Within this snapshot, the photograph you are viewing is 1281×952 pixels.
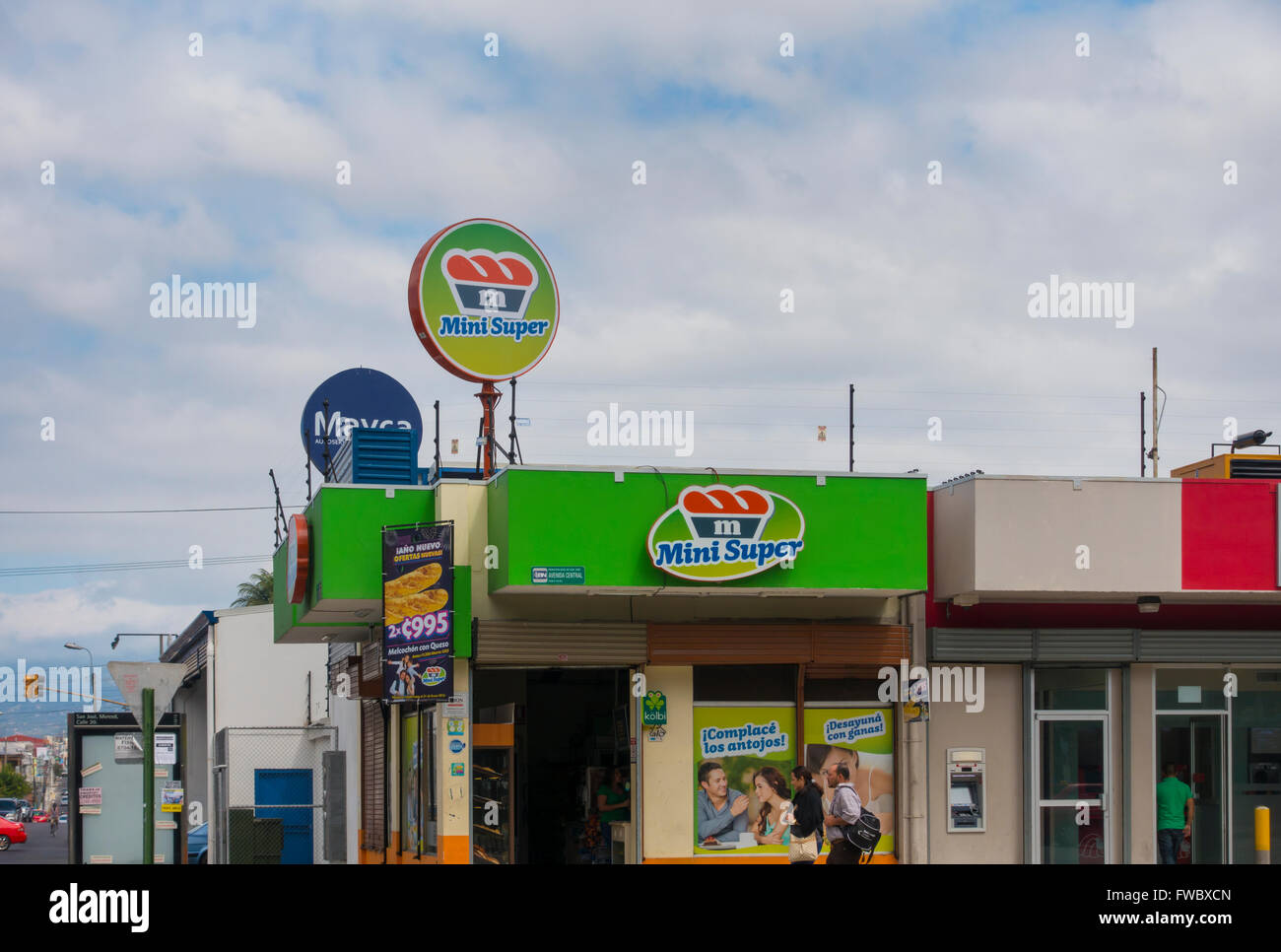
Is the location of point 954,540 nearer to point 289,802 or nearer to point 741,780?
point 741,780

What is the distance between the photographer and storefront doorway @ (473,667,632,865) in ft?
60.8

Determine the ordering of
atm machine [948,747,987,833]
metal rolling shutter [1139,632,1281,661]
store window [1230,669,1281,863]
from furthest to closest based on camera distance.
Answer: store window [1230,669,1281,863], metal rolling shutter [1139,632,1281,661], atm machine [948,747,987,833]

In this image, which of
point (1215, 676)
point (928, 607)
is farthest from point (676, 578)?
point (1215, 676)

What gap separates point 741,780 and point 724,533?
129 inches

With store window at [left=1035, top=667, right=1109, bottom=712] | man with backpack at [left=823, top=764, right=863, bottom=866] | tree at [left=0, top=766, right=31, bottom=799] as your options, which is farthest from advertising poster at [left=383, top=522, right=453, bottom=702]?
tree at [left=0, top=766, right=31, bottom=799]

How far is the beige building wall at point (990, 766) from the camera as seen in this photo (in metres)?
18.6

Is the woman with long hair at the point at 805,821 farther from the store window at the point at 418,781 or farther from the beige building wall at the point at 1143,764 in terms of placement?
the beige building wall at the point at 1143,764

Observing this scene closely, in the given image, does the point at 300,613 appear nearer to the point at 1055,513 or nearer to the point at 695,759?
the point at 695,759

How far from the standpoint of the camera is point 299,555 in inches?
699

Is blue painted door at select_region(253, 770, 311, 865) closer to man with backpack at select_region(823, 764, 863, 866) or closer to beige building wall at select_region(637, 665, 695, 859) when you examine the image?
beige building wall at select_region(637, 665, 695, 859)

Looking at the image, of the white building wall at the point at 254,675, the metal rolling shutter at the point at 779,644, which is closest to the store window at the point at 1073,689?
the metal rolling shutter at the point at 779,644

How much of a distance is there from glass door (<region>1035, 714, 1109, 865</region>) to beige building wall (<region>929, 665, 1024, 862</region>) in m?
0.29

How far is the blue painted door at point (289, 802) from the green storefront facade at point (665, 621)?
23.3 feet

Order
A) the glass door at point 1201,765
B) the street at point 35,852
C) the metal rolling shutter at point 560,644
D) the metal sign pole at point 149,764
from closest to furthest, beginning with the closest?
the metal sign pole at point 149,764
the metal rolling shutter at point 560,644
the glass door at point 1201,765
the street at point 35,852
